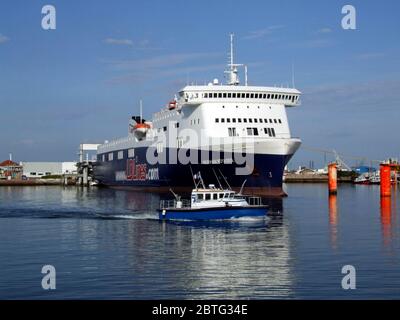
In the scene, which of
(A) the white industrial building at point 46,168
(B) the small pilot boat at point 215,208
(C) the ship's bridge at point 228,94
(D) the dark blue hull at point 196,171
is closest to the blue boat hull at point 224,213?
(B) the small pilot boat at point 215,208

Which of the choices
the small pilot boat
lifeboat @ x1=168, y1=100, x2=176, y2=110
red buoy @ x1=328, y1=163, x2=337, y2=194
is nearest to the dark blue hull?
lifeboat @ x1=168, y1=100, x2=176, y2=110

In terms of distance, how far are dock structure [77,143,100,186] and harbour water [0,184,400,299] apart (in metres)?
86.8

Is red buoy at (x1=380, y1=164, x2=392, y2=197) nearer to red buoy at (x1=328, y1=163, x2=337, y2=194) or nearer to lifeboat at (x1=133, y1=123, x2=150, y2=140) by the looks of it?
red buoy at (x1=328, y1=163, x2=337, y2=194)

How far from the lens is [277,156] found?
55906mm

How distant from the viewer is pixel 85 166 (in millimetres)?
128125

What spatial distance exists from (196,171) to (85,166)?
7122 cm

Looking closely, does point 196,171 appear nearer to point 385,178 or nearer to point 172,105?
point 172,105

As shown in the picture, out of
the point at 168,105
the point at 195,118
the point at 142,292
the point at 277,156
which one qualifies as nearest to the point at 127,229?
the point at 142,292

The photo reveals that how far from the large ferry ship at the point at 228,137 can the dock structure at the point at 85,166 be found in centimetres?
5636

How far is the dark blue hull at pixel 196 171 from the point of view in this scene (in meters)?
56.0

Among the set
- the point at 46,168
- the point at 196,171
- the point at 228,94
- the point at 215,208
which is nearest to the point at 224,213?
the point at 215,208

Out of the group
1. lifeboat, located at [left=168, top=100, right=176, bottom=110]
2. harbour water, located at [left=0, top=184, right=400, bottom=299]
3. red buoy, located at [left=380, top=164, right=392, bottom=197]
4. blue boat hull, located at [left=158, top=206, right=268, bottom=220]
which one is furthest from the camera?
lifeboat, located at [left=168, top=100, right=176, bottom=110]

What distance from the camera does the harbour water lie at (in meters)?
19.1
